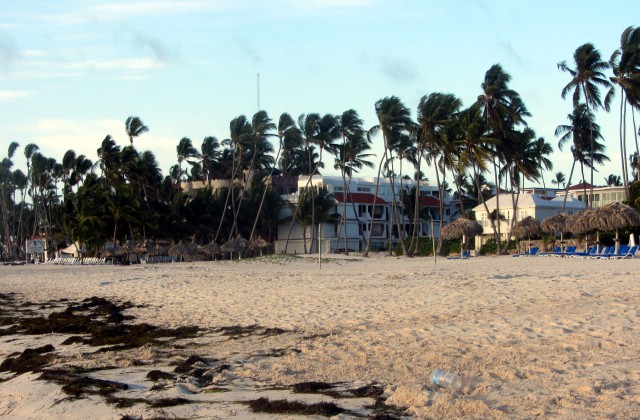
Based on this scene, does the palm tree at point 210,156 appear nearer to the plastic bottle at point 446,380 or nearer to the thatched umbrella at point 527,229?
the thatched umbrella at point 527,229

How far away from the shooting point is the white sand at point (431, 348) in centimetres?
682

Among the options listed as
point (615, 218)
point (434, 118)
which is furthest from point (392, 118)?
point (615, 218)

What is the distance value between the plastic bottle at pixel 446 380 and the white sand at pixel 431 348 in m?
0.10

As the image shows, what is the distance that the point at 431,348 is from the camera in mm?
9188

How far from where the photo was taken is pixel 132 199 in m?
58.7

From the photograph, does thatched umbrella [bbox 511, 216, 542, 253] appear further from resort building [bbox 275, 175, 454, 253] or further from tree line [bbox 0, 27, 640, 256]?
resort building [bbox 275, 175, 454, 253]

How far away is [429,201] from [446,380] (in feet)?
216

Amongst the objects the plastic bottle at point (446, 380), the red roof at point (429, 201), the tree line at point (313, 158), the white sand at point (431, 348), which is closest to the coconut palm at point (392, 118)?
the tree line at point (313, 158)

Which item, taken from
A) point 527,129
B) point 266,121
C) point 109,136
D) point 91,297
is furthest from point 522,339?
point 109,136

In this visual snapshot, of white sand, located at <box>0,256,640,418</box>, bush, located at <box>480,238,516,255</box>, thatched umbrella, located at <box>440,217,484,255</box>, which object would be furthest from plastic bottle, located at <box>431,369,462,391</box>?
bush, located at <box>480,238,516,255</box>

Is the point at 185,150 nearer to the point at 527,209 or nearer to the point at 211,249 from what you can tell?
the point at 211,249

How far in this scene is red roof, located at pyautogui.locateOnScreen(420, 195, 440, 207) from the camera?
71.2m

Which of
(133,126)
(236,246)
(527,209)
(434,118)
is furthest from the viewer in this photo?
(133,126)

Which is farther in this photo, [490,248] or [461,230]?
[490,248]
